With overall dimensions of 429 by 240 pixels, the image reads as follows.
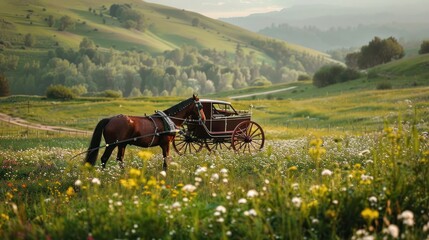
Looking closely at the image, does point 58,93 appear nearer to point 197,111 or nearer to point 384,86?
point 384,86

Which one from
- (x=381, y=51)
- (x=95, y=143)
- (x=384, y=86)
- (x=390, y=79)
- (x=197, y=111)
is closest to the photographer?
(x=95, y=143)

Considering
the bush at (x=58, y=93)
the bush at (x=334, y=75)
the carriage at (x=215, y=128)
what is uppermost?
the bush at (x=334, y=75)

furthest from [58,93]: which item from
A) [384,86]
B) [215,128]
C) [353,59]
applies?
[353,59]

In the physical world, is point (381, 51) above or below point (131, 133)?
above

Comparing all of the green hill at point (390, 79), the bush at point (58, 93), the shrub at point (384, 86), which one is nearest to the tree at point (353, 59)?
the green hill at point (390, 79)

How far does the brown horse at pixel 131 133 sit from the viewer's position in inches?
592

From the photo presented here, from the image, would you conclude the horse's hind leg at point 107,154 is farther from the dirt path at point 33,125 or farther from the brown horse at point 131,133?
the dirt path at point 33,125

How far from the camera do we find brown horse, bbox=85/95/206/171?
15031 mm

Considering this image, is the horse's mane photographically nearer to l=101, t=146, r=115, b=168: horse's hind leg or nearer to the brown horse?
the brown horse

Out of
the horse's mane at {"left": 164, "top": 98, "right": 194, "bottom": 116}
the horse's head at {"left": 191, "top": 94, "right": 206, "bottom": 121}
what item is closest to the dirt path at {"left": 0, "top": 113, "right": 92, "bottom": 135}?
the horse's head at {"left": 191, "top": 94, "right": 206, "bottom": 121}

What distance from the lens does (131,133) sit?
50.5ft

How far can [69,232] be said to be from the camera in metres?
7.02

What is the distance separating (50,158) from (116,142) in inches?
261

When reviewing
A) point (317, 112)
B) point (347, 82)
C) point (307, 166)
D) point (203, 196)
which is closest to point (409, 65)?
point (347, 82)
